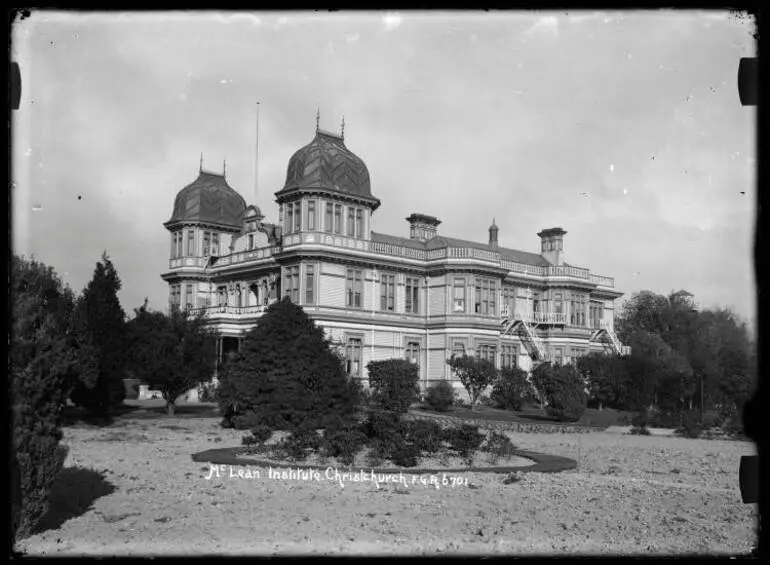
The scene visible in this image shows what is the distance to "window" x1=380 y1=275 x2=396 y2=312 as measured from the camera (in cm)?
4322

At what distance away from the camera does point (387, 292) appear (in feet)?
143

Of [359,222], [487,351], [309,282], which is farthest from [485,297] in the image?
[309,282]

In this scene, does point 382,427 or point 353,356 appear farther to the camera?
point 353,356

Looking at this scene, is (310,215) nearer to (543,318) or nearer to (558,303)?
(543,318)

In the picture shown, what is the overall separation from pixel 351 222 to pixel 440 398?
35.8ft

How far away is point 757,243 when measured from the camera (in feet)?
15.3

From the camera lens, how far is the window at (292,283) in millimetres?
40438

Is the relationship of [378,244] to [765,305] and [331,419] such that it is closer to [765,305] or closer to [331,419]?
[331,419]

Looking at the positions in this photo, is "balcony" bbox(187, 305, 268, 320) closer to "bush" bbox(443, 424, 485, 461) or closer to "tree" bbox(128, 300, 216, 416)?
"tree" bbox(128, 300, 216, 416)

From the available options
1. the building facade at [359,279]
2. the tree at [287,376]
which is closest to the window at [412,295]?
the building facade at [359,279]

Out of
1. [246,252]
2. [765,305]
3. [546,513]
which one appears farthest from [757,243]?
[246,252]

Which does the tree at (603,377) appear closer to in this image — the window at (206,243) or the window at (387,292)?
the window at (387,292)

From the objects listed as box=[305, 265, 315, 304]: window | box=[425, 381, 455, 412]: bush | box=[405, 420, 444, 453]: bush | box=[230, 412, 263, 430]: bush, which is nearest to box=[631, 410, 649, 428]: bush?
box=[425, 381, 455, 412]: bush
